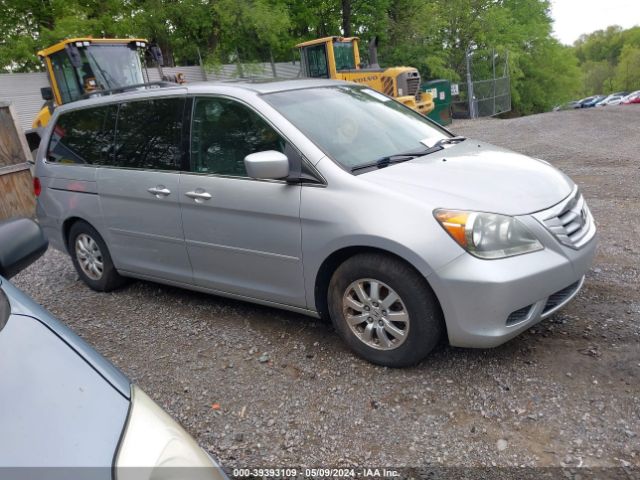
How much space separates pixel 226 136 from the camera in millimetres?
3697

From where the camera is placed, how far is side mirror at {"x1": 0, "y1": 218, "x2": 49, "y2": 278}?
2.04 m

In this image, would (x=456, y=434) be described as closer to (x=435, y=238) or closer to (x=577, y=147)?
(x=435, y=238)

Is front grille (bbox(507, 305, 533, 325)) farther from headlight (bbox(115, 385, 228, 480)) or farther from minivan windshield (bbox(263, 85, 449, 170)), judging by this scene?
headlight (bbox(115, 385, 228, 480))

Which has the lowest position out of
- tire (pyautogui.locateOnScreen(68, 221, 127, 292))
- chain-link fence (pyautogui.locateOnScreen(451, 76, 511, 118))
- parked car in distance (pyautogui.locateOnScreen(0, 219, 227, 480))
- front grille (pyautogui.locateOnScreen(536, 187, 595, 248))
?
chain-link fence (pyautogui.locateOnScreen(451, 76, 511, 118))

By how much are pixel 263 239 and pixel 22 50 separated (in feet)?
65.1

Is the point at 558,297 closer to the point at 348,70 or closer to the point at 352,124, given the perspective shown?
the point at 352,124

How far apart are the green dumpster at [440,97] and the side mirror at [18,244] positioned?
20.9 metres

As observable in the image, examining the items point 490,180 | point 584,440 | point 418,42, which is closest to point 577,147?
point 490,180

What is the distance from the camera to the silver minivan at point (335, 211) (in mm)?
2807

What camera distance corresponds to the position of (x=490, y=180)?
3125mm

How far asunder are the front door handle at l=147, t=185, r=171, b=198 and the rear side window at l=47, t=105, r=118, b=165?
702 millimetres

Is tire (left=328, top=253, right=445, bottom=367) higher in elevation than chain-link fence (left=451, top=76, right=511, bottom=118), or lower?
higher

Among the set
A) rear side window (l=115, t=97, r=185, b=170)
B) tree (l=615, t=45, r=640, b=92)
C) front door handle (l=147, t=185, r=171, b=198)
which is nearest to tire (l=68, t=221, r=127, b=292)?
rear side window (l=115, t=97, r=185, b=170)

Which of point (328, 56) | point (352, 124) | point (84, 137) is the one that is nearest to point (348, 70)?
point (328, 56)
